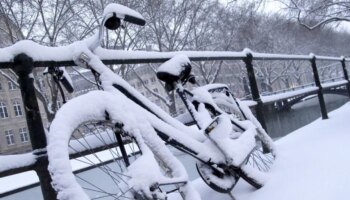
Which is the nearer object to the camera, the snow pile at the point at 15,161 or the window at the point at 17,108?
the snow pile at the point at 15,161

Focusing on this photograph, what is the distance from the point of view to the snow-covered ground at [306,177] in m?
1.94

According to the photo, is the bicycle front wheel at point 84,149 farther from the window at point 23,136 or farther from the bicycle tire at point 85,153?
the window at point 23,136

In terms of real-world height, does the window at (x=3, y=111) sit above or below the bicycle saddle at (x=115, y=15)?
above

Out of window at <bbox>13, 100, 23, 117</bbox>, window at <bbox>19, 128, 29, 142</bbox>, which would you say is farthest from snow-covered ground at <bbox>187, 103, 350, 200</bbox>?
window at <bbox>13, 100, 23, 117</bbox>

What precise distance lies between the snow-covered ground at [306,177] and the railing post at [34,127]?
1.05 m

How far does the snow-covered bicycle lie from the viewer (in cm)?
131

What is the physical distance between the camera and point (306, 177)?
2.24m

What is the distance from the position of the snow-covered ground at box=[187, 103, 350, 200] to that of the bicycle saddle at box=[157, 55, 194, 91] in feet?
2.60

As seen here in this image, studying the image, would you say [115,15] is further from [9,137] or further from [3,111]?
[3,111]

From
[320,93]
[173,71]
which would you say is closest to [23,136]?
[320,93]

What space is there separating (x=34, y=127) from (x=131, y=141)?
493 mm

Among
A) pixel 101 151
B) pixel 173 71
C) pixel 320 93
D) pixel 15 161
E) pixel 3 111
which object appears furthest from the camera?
pixel 3 111

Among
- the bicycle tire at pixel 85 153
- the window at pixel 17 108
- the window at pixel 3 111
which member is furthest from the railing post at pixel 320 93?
the window at pixel 17 108

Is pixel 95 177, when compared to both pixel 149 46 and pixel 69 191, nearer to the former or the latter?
pixel 69 191
